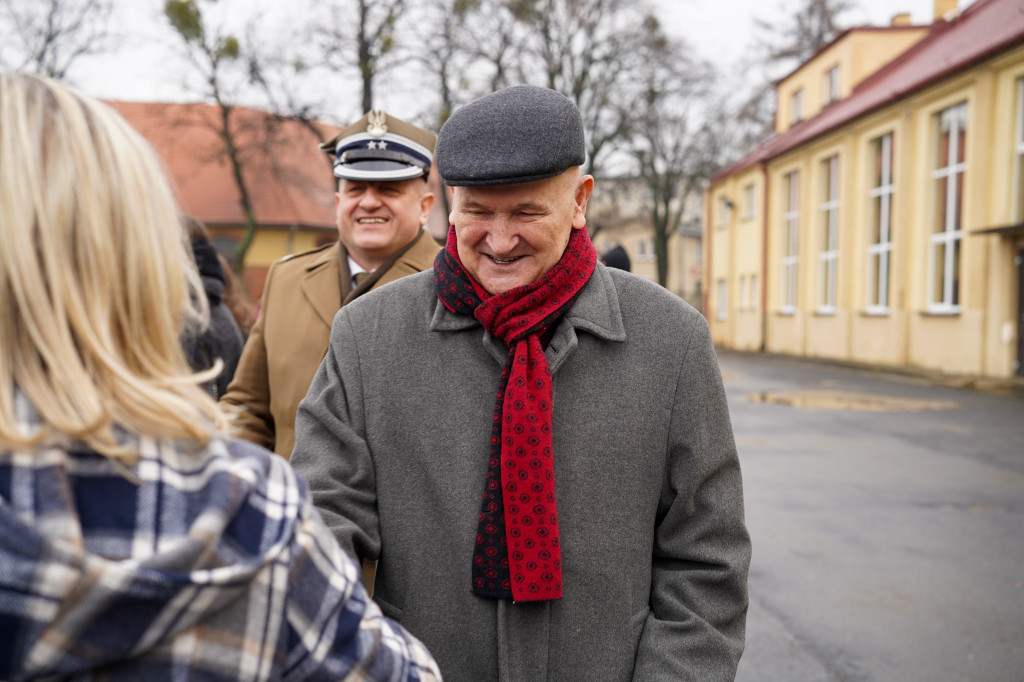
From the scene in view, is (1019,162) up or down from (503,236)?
up

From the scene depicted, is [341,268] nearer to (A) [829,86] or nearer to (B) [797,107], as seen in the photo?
(A) [829,86]

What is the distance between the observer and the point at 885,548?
5824 millimetres

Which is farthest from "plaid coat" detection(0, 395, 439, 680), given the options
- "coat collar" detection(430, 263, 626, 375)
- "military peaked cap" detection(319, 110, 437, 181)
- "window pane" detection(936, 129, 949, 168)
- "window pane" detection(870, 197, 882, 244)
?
"window pane" detection(870, 197, 882, 244)

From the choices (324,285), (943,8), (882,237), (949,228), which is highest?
(943,8)

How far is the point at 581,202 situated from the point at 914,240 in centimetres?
2014

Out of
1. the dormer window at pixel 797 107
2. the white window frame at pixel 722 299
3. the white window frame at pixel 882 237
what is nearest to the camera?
the white window frame at pixel 882 237

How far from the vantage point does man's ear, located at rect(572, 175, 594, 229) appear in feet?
6.79

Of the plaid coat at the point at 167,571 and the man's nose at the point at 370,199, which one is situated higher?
the man's nose at the point at 370,199

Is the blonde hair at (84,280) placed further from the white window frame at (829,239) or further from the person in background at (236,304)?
the white window frame at (829,239)

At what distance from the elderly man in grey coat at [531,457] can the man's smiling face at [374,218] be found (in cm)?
121

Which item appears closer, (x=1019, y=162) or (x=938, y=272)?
(x=1019, y=162)

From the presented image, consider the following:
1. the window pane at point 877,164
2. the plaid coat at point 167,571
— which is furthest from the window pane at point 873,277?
the plaid coat at point 167,571

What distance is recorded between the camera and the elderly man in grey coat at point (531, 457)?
1849 millimetres

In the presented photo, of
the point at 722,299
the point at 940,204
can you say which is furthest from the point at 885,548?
the point at 722,299
